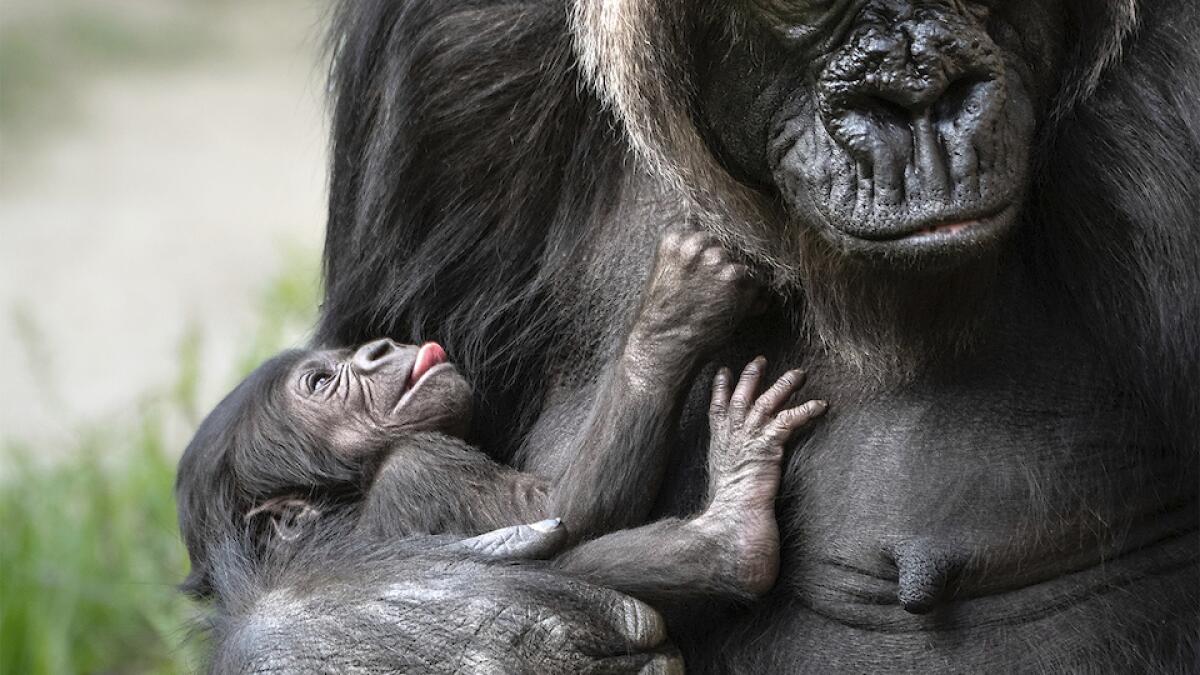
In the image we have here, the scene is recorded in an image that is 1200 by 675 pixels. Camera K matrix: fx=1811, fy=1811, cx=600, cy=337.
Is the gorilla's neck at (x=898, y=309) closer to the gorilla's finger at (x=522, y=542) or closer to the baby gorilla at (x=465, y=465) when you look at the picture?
the baby gorilla at (x=465, y=465)

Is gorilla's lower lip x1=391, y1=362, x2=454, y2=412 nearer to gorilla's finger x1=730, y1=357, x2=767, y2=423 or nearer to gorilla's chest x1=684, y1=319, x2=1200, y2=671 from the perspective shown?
gorilla's finger x1=730, y1=357, x2=767, y2=423

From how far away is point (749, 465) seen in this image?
12.7 ft

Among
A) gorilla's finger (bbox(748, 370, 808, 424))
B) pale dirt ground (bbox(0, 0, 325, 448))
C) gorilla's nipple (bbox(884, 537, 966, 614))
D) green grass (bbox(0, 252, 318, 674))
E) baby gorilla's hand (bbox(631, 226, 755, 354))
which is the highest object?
baby gorilla's hand (bbox(631, 226, 755, 354))

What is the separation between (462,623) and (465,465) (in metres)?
0.59

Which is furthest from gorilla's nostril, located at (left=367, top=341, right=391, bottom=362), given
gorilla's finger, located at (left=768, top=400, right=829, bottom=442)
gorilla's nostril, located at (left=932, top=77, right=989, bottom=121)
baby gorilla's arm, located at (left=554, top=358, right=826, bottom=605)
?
gorilla's nostril, located at (left=932, top=77, right=989, bottom=121)

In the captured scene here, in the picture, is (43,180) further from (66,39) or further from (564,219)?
(564,219)

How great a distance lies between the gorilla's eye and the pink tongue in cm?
27

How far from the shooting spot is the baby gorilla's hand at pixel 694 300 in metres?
3.92

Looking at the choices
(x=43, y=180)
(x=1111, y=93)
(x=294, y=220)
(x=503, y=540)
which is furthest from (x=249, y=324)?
(x=1111, y=93)

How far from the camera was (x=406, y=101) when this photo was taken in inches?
170

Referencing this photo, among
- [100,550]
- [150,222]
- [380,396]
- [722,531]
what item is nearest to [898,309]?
[722,531]

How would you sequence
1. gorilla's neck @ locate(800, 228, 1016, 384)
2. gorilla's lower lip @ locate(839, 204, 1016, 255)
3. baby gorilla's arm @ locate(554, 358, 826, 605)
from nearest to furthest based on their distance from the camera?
gorilla's lower lip @ locate(839, 204, 1016, 255) → gorilla's neck @ locate(800, 228, 1016, 384) → baby gorilla's arm @ locate(554, 358, 826, 605)

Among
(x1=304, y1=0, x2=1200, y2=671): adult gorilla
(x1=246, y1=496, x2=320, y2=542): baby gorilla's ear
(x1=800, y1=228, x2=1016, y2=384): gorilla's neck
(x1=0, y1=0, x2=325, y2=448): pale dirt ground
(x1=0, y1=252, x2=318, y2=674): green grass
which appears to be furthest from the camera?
(x1=0, y1=0, x2=325, y2=448): pale dirt ground

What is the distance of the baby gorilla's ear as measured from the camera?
437 centimetres
